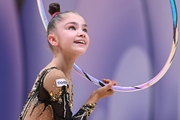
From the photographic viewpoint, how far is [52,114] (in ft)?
3.36

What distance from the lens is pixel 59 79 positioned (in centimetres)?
101

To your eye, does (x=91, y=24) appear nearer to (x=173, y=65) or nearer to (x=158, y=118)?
(x=173, y=65)

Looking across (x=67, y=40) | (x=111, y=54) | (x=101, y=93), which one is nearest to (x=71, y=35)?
(x=67, y=40)

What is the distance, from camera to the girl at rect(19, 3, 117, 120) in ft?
3.30

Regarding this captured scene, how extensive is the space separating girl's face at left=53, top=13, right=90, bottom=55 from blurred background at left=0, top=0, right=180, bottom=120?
67 cm

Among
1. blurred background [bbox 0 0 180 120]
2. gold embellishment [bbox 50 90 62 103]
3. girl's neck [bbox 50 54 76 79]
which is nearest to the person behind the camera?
gold embellishment [bbox 50 90 62 103]

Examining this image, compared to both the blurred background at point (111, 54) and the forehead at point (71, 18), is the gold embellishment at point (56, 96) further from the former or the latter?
the blurred background at point (111, 54)

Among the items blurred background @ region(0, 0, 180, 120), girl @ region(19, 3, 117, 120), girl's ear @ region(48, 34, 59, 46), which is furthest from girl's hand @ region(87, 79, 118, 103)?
blurred background @ region(0, 0, 180, 120)

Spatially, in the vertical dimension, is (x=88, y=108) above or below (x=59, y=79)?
below

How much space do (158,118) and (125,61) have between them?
359mm

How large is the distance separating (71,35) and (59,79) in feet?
0.56

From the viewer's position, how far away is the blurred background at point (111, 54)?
165cm

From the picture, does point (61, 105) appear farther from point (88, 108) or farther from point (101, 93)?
point (101, 93)

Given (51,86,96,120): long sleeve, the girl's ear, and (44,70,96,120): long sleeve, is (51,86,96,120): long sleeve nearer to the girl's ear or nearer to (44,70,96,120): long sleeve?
(44,70,96,120): long sleeve
